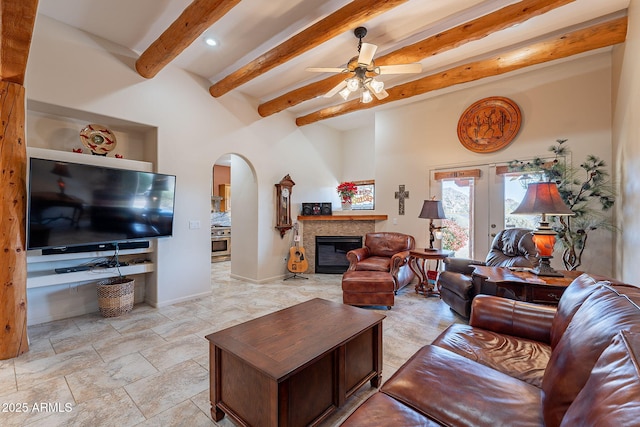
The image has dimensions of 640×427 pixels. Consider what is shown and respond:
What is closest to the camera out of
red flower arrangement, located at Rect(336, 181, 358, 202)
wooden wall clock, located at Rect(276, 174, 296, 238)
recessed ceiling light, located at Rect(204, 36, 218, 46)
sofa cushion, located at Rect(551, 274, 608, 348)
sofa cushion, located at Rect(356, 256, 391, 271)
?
sofa cushion, located at Rect(551, 274, 608, 348)

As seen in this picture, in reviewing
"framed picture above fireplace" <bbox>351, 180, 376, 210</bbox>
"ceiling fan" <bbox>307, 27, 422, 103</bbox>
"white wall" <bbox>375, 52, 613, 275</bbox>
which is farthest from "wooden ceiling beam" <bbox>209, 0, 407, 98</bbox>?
"framed picture above fireplace" <bbox>351, 180, 376, 210</bbox>

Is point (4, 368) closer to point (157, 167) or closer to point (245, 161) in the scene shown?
point (157, 167)

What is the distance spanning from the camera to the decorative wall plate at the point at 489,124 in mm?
4211

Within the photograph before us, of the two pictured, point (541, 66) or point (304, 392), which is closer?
point (304, 392)

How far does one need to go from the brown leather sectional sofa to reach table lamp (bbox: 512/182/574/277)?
3.18 ft

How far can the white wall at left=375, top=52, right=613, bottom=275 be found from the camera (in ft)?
11.9

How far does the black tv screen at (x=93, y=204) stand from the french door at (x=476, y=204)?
4.43m

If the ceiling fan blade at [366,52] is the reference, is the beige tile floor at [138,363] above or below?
below

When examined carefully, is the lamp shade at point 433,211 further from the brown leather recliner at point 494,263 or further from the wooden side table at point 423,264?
the brown leather recliner at point 494,263

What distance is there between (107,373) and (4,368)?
928 mm

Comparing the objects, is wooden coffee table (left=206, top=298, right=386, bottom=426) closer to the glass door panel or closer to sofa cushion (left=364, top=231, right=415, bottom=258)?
sofa cushion (left=364, top=231, right=415, bottom=258)

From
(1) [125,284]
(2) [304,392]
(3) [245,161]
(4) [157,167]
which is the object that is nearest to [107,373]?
(1) [125,284]

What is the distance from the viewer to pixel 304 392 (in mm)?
1539

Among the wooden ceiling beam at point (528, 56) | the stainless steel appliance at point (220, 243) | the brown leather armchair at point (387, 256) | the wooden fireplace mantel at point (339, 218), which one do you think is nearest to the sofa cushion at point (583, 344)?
the brown leather armchair at point (387, 256)
